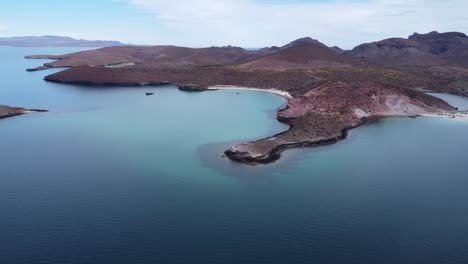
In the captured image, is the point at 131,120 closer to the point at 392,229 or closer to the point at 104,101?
the point at 104,101

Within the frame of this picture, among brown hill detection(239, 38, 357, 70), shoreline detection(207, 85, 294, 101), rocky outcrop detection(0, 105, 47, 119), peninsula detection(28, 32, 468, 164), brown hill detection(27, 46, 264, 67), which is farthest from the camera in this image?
brown hill detection(27, 46, 264, 67)

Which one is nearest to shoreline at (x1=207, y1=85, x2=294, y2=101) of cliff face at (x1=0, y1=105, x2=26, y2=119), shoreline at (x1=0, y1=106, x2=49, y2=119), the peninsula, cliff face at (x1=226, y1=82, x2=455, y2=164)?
the peninsula

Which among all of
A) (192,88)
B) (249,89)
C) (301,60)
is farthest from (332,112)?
(301,60)

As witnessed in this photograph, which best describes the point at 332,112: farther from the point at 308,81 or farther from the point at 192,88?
the point at 192,88

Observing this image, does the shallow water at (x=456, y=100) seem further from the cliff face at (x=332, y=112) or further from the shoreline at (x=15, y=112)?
the shoreline at (x=15, y=112)

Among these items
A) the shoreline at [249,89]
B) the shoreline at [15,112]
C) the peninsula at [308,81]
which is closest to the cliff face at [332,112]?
the peninsula at [308,81]

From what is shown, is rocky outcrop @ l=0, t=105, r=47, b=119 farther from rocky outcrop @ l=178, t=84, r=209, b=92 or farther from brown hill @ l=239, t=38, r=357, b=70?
brown hill @ l=239, t=38, r=357, b=70

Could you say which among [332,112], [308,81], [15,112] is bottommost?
[15,112]

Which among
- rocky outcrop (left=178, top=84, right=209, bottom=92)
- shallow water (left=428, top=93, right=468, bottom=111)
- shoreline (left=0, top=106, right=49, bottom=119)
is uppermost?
shallow water (left=428, top=93, right=468, bottom=111)
